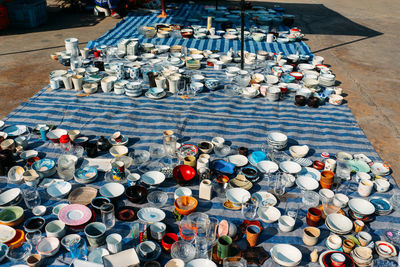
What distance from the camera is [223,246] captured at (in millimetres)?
3400

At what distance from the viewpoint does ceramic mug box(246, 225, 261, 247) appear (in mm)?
3682

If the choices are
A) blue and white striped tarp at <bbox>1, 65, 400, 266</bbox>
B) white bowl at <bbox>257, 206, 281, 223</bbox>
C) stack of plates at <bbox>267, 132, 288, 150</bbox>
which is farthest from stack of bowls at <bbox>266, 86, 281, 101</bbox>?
white bowl at <bbox>257, 206, 281, 223</bbox>

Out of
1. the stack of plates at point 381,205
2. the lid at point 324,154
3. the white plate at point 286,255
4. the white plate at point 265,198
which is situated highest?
the lid at point 324,154

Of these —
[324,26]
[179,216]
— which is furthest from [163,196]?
[324,26]

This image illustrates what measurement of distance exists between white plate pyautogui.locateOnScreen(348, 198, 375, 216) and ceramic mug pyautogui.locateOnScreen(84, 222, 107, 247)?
314cm

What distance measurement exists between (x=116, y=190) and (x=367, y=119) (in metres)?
5.70

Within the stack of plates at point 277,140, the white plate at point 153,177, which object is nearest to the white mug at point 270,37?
the stack of plates at point 277,140

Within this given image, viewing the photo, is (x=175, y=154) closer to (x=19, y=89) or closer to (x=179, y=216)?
(x=179, y=216)

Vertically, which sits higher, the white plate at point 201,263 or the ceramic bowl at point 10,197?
the ceramic bowl at point 10,197

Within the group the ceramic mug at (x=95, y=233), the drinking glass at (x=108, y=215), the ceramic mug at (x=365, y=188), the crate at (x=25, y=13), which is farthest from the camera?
the crate at (x=25, y=13)

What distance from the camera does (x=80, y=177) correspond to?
4.62 metres

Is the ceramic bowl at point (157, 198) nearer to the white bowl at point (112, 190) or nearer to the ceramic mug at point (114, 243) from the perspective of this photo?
the white bowl at point (112, 190)

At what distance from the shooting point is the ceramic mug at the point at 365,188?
448 cm

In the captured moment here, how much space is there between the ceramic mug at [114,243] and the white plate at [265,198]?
1849mm
